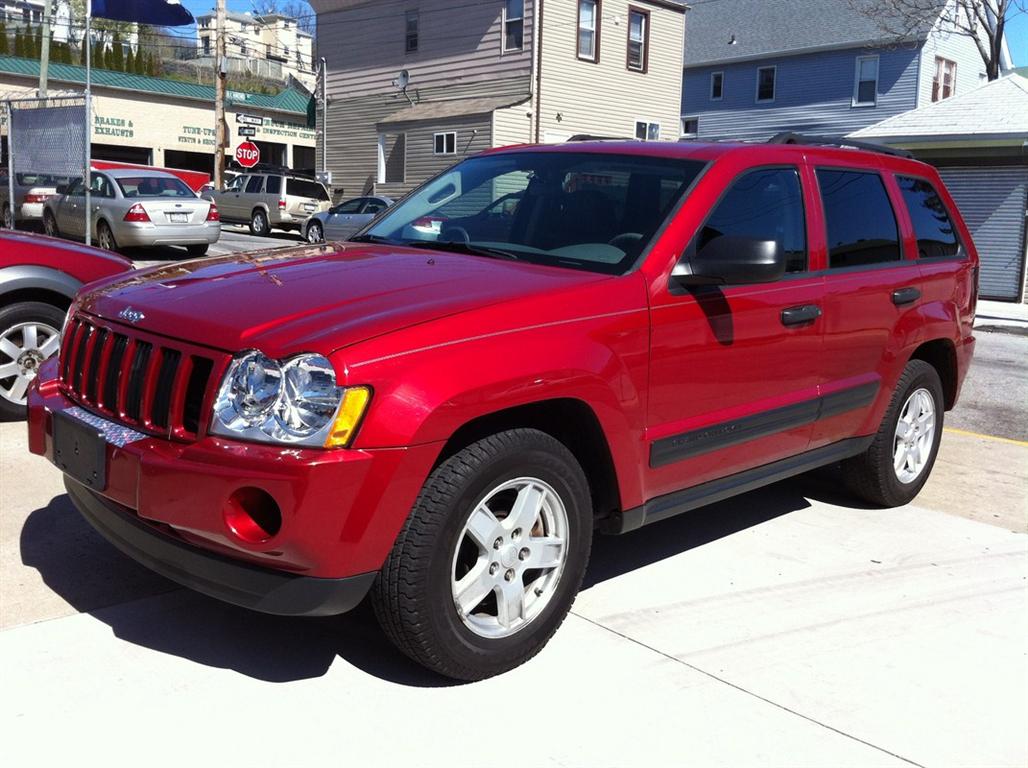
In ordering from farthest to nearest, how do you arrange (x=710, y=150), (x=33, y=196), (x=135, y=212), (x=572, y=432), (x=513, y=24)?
1. (x=513, y=24)
2. (x=33, y=196)
3. (x=135, y=212)
4. (x=710, y=150)
5. (x=572, y=432)

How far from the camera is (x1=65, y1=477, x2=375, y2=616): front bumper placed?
10.1ft

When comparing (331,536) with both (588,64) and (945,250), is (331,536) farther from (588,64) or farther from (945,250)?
(588,64)

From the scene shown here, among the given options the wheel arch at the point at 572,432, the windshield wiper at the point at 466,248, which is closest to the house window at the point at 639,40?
the windshield wiper at the point at 466,248

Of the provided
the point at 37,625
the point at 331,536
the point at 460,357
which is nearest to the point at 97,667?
the point at 37,625

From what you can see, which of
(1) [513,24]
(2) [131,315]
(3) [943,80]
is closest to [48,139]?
(2) [131,315]

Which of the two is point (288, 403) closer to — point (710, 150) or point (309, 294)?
point (309, 294)

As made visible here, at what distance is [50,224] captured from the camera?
63.2 feet

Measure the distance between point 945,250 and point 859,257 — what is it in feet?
3.36

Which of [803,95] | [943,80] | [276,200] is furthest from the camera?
[803,95]

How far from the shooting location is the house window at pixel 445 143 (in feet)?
95.8

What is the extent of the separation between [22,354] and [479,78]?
977 inches

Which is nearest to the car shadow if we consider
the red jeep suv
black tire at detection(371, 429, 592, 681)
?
black tire at detection(371, 429, 592, 681)

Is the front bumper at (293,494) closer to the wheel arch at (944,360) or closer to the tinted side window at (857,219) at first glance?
the tinted side window at (857,219)

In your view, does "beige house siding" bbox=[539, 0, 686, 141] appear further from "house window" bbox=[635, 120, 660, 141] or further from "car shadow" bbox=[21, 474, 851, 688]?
"car shadow" bbox=[21, 474, 851, 688]
